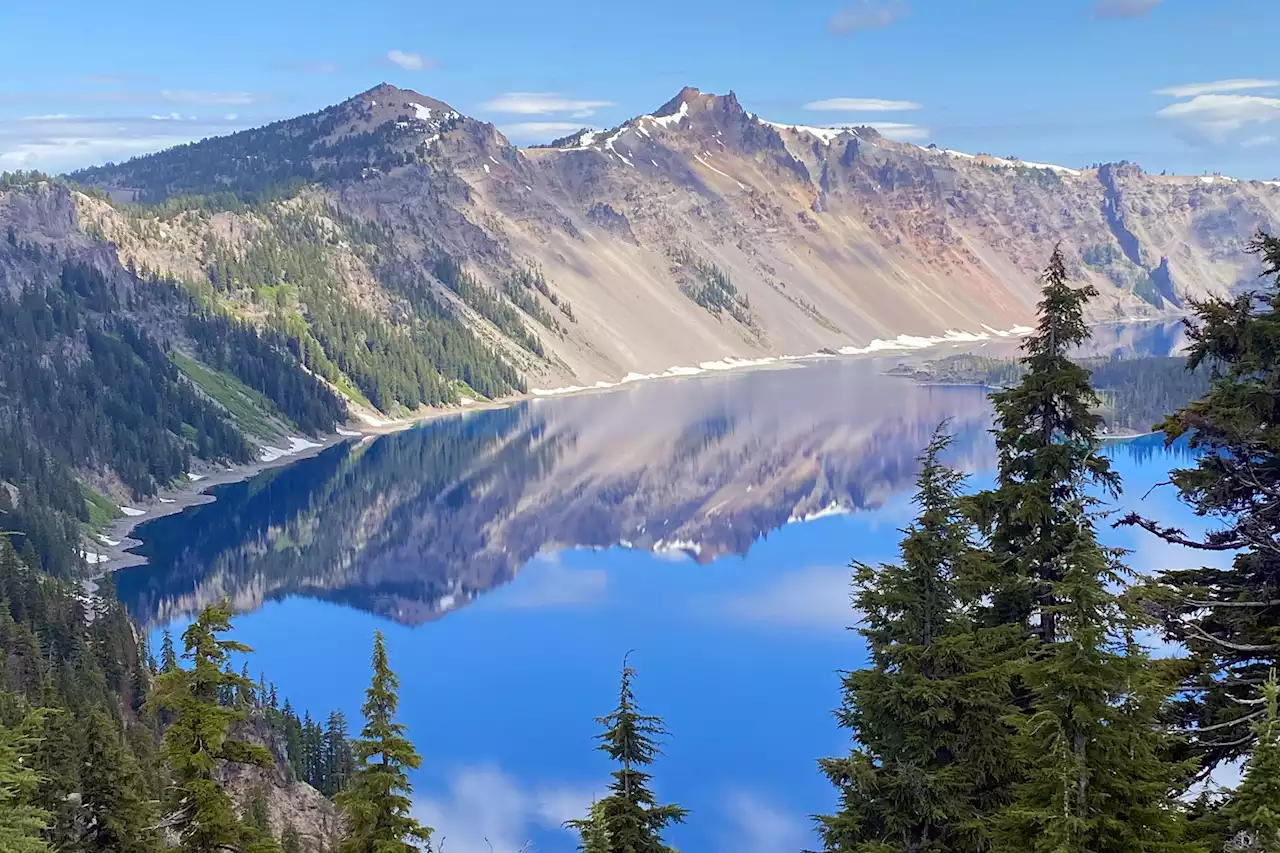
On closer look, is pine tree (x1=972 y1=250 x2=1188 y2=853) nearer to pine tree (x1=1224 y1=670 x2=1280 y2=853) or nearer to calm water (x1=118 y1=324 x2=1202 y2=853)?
pine tree (x1=1224 y1=670 x2=1280 y2=853)

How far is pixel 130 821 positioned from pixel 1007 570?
65.4ft

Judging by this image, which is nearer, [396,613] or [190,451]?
[396,613]

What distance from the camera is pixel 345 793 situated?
76.3 feet

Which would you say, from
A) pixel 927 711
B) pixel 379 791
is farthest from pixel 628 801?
pixel 927 711

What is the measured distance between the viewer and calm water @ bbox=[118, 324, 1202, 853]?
248ft

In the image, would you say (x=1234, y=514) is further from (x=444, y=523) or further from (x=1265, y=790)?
(x=444, y=523)

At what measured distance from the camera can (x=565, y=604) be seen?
4732 inches

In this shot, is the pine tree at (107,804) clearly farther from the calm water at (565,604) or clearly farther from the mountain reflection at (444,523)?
the mountain reflection at (444,523)

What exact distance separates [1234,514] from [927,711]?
5.76 metres

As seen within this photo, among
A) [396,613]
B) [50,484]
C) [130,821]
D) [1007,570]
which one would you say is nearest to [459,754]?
[396,613]

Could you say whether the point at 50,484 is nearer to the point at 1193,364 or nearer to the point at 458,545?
the point at 458,545

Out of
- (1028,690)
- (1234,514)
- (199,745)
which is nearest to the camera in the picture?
(1234,514)

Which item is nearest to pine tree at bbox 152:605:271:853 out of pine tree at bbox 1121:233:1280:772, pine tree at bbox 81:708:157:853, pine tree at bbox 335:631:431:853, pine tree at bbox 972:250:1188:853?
pine tree at bbox 335:631:431:853

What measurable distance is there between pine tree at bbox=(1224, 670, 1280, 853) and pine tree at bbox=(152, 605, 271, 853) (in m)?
16.6
